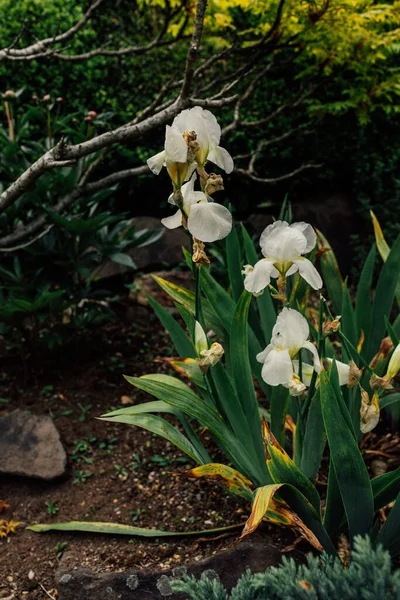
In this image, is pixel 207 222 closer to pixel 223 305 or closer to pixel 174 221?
pixel 174 221

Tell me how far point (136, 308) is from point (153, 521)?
162 centimetres

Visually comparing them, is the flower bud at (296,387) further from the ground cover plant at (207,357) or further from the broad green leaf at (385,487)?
the broad green leaf at (385,487)

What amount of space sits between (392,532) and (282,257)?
0.77 meters

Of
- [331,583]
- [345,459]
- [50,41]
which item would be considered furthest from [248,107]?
[331,583]

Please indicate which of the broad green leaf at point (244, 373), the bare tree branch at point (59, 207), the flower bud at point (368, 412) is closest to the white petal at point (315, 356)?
the flower bud at point (368, 412)

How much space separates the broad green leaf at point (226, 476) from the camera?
1.63 meters

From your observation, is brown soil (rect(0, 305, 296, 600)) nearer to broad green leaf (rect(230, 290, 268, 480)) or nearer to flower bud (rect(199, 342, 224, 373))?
broad green leaf (rect(230, 290, 268, 480))

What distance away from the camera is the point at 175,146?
50.0 inches

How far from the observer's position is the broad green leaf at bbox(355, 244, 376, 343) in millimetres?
2152

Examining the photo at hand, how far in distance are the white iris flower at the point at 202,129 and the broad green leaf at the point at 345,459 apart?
585mm

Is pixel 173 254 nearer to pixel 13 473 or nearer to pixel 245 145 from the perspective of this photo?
pixel 245 145

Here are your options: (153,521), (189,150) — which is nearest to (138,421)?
(153,521)

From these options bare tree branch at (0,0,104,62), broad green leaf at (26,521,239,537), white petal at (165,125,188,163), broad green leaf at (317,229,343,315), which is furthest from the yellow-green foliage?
broad green leaf at (26,521,239,537)

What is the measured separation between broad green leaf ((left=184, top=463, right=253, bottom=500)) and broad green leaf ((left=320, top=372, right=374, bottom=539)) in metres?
0.36
